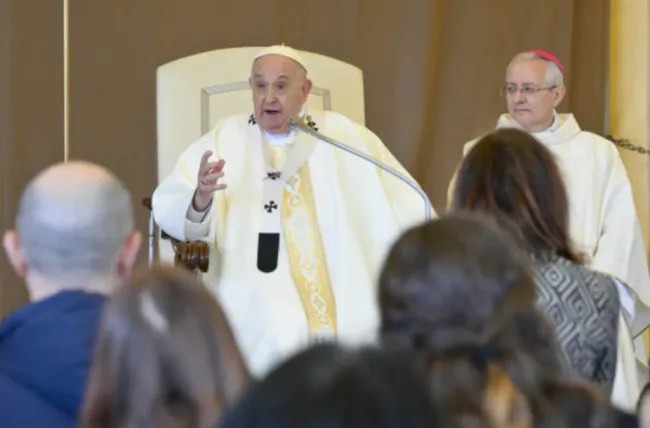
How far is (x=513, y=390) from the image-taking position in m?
1.29

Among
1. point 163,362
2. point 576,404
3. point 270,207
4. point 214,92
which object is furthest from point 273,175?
point 163,362

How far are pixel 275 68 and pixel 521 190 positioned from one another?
2219 mm

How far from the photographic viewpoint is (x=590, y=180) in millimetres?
4336

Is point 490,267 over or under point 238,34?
under

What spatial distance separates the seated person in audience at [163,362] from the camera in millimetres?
1163

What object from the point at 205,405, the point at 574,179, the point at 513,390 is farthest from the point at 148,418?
the point at 574,179

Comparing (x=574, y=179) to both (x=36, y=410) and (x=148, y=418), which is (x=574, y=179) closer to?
(x=36, y=410)

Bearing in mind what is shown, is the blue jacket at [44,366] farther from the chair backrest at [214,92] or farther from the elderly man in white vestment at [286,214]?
the chair backrest at [214,92]

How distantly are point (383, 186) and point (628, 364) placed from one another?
1161 mm

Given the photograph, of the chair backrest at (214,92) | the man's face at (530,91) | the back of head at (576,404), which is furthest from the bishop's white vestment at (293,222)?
the back of head at (576,404)

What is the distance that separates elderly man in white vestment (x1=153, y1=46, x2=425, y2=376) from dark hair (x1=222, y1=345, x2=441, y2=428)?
2902mm

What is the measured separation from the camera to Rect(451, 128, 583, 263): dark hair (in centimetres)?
202

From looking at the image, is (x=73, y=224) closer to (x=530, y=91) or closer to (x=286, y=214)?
(x=286, y=214)

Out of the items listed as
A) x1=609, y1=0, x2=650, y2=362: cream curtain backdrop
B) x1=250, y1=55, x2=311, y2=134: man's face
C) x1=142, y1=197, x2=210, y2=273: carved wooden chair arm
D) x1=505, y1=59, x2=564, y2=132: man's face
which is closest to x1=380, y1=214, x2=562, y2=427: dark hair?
x1=142, y1=197, x2=210, y2=273: carved wooden chair arm
